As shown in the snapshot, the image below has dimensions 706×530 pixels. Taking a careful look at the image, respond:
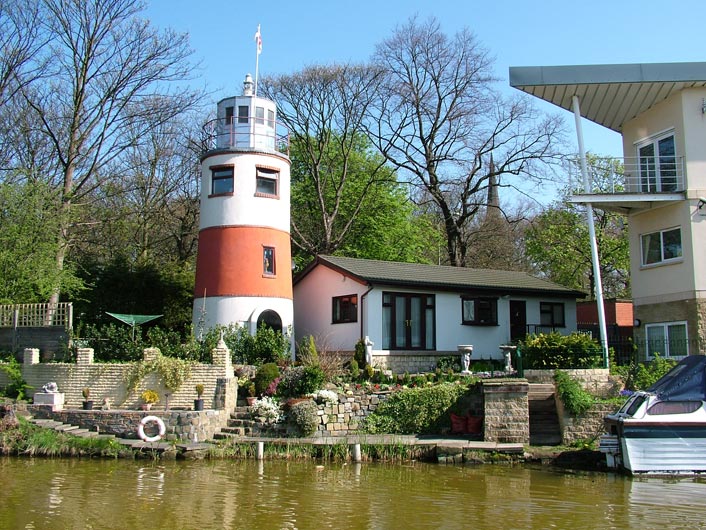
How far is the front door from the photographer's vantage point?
86.6ft

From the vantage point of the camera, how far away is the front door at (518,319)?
2639 cm

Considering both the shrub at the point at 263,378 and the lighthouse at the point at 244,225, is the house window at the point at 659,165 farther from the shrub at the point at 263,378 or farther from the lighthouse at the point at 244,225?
the shrub at the point at 263,378

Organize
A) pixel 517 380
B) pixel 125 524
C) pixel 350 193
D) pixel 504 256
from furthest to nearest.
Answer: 1. pixel 504 256
2. pixel 350 193
3. pixel 517 380
4. pixel 125 524

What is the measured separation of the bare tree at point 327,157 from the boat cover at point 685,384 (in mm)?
20896

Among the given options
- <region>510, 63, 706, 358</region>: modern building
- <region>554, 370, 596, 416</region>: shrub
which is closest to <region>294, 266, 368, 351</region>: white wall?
<region>554, 370, 596, 416</region>: shrub

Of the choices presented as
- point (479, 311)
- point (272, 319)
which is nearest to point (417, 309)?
point (479, 311)

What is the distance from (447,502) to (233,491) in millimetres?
3745

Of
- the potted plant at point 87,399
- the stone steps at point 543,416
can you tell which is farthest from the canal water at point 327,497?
the potted plant at point 87,399

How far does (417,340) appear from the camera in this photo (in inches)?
963

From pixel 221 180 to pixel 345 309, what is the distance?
6066mm

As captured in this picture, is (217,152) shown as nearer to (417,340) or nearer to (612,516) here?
(417,340)

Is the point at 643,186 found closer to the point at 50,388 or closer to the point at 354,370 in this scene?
the point at 354,370

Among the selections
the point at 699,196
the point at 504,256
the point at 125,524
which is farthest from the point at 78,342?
the point at 504,256

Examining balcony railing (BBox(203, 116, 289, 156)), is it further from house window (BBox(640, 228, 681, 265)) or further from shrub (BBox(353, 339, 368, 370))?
house window (BBox(640, 228, 681, 265))
